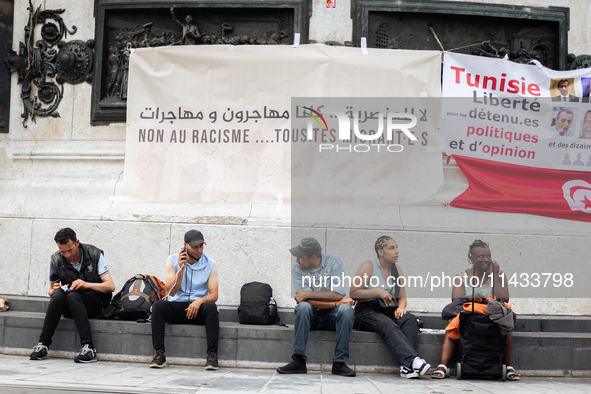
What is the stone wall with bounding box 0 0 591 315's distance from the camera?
7016 mm

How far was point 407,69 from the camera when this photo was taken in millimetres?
7422

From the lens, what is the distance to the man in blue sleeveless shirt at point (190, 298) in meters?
5.62

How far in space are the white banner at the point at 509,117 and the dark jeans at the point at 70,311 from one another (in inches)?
190

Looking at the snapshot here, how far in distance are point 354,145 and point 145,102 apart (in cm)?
289

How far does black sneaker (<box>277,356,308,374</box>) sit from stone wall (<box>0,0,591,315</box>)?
149cm

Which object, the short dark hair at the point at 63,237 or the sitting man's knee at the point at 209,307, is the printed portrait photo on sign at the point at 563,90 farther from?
the short dark hair at the point at 63,237

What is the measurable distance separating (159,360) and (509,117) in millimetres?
5340

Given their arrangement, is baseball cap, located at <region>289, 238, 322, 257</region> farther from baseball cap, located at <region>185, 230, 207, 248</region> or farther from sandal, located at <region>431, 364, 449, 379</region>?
sandal, located at <region>431, 364, 449, 379</region>

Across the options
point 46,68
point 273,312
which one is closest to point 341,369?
point 273,312

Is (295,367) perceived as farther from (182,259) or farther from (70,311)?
(70,311)

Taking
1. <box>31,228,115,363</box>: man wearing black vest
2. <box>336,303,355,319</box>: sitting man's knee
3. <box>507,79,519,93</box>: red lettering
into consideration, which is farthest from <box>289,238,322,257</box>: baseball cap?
<box>507,79,519,93</box>: red lettering

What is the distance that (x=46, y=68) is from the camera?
8.42m

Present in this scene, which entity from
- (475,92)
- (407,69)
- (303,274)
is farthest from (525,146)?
(303,274)

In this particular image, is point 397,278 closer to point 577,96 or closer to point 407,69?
point 407,69
